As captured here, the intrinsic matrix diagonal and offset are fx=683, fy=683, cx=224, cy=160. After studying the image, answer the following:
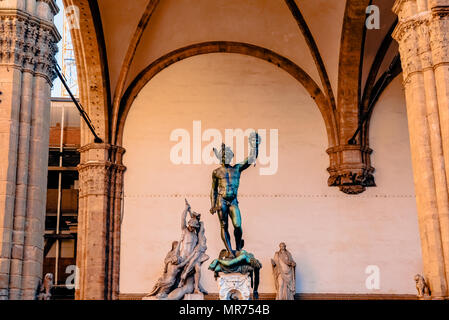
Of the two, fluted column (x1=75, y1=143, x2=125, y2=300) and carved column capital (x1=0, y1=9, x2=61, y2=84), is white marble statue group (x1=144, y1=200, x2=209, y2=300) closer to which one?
carved column capital (x1=0, y1=9, x2=61, y2=84)

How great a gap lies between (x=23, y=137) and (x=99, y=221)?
25.1 ft

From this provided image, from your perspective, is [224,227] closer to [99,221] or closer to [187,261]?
[187,261]

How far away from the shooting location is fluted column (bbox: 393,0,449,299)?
358 inches

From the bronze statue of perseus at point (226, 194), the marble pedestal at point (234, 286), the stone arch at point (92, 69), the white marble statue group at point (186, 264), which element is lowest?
the marble pedestal at point (234, 286)

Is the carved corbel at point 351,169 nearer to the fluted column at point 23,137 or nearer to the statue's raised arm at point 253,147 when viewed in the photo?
the statue's raised arm at point 253,147

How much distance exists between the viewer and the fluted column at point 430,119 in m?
9.10

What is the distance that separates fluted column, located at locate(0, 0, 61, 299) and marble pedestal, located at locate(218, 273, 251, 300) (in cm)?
Answer: 261

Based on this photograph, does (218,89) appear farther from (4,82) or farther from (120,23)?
(4,82)

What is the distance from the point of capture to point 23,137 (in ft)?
30.7

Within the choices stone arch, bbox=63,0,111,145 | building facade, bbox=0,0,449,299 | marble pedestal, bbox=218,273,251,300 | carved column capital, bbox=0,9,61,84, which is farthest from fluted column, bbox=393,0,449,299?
stone arch, bbox=63,0,111,145

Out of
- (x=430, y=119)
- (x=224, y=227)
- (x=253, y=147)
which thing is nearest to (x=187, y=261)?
(x=224, y=227)

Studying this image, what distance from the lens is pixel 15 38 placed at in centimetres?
944

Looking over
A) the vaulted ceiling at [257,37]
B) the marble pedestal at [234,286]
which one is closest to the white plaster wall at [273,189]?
the vaulted ceiling at [257,37]

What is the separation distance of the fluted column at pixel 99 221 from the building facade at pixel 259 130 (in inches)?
1.4
